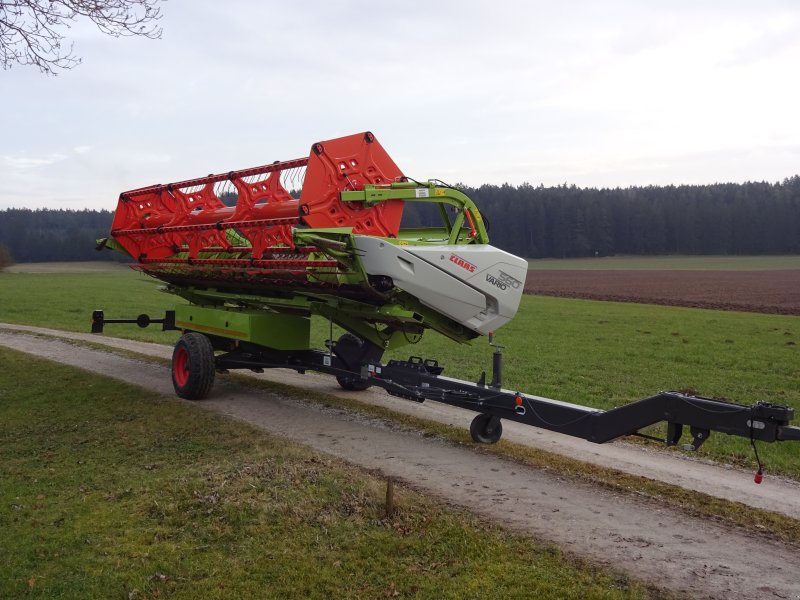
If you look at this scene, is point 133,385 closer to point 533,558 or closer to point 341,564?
point 341,564

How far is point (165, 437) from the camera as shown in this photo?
9.20 meters

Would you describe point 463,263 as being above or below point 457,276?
above

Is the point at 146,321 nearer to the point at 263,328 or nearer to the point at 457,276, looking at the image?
the point at 263,328

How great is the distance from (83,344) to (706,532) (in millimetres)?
15659

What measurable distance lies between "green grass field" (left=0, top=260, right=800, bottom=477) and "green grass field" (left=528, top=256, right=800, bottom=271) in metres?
48.2

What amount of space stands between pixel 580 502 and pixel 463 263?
114 inches

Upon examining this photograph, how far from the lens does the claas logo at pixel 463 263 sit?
26.7 ft

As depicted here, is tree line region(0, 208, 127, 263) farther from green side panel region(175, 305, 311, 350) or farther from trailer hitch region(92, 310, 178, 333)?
green side panel region(175, 305, 311, 350)

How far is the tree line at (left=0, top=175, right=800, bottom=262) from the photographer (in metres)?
97.6

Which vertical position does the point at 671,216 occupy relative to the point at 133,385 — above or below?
above

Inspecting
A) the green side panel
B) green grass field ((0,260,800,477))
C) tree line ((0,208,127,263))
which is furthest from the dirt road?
tree line ((0,208,127,263))

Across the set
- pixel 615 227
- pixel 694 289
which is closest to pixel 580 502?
pixel 694 289

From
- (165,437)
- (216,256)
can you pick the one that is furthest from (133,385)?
(165,437)

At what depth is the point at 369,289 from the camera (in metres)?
8.34
